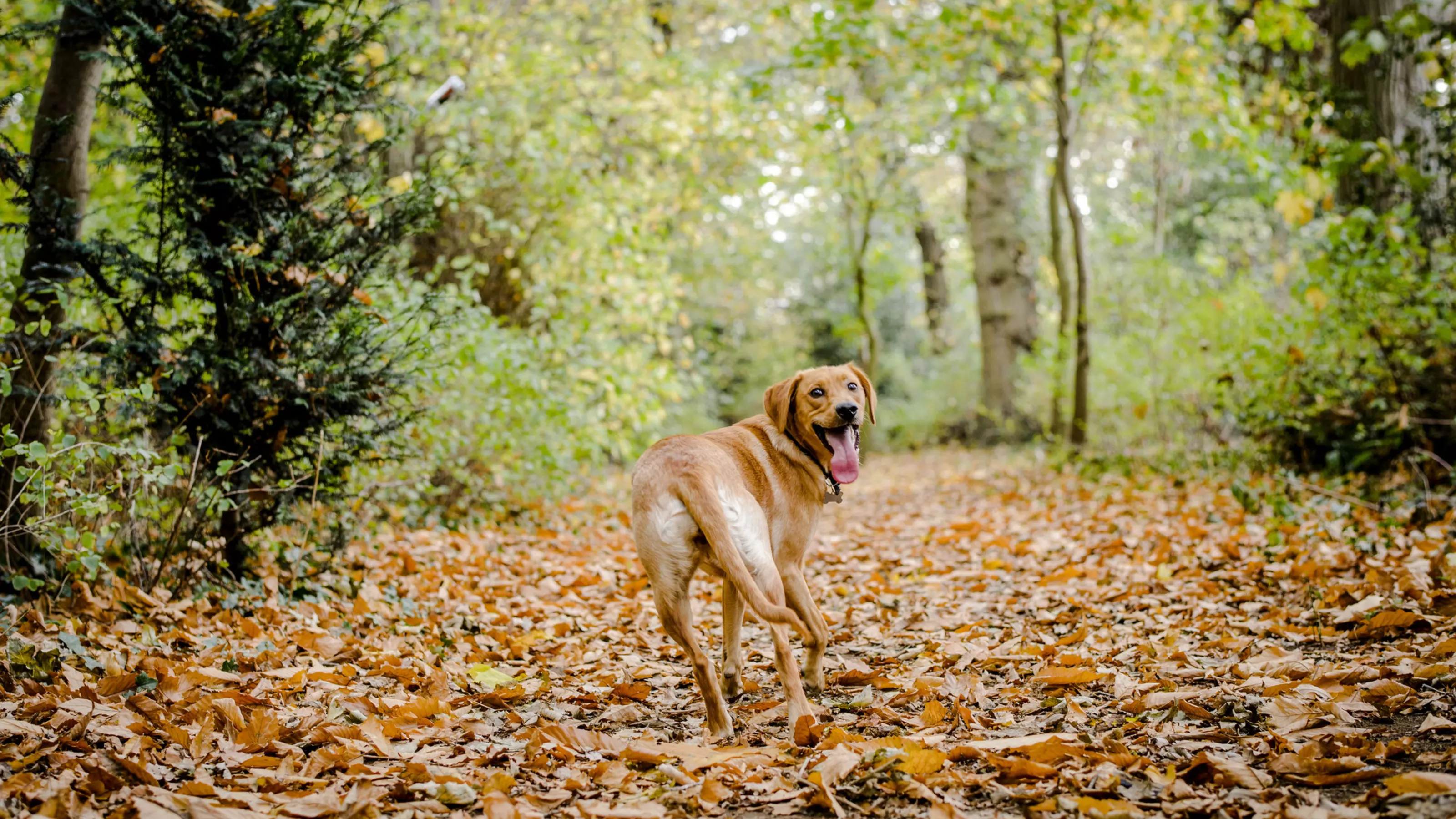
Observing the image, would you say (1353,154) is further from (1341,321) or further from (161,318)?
(161,318)

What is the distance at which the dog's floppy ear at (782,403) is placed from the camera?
4273mm

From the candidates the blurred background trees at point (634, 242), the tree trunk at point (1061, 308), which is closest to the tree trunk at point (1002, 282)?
the blurred background trees at point (634, 242)

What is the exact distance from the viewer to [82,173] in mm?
4859

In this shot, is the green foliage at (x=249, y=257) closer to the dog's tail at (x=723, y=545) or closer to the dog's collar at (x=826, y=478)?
the dog's collar at (x=826, y=478)

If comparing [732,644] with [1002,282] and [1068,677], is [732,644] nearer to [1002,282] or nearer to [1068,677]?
[1068,677]

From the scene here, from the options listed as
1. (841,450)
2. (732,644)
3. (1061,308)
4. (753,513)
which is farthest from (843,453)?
(1061,308)

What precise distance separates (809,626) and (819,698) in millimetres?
307

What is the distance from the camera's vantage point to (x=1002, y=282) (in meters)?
17.7

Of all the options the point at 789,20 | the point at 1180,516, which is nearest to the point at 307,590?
the point at 1180,516

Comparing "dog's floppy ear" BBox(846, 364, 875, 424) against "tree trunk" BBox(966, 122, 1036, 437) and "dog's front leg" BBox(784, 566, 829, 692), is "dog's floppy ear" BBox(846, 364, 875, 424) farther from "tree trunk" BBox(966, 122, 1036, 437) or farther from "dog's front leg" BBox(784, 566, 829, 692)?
"tree trunk" BBox(966, 122, 1036, 437)

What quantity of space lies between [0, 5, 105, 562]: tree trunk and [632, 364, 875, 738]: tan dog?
330cm

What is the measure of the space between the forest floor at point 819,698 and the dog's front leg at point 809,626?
155mm

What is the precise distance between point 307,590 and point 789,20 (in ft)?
36.2

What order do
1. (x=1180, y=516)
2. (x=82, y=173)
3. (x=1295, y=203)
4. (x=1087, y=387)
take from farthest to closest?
1. (x=1087, y=387)
2. (x=1180, y=516)
3. (x=1295, y=203)
4. (x=82, y=173)
